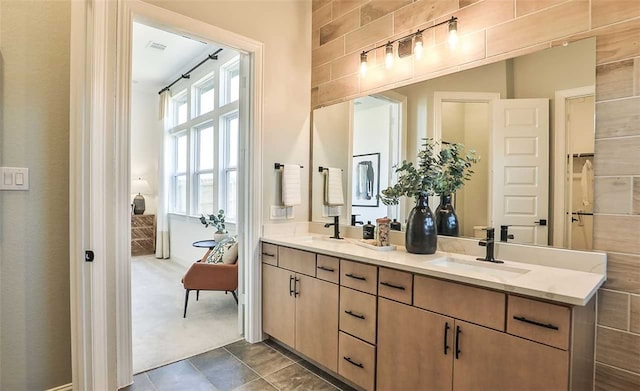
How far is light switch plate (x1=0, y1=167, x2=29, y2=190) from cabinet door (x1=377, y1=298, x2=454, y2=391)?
2094 mm

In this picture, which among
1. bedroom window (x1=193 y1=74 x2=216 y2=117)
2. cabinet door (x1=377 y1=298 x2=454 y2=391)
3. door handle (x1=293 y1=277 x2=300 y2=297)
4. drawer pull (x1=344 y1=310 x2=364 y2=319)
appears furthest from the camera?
bedroom window (x1=193 y1=74 x2=216 y2=117)

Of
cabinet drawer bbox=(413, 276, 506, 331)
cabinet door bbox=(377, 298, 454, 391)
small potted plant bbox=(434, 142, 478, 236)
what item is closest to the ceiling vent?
small potted plant bbox=(434, 142, 478, 236)

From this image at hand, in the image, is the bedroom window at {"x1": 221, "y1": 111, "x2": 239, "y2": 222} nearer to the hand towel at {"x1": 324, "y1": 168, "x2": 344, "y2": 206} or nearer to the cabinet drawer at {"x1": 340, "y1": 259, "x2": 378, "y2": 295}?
the hand towel at {"x1": 324, "y1": 168, "x2": 344, "y2": 206}

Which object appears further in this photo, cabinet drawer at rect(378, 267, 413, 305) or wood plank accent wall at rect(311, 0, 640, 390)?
cabinet drawer at rect(378, 267, 413, 305)

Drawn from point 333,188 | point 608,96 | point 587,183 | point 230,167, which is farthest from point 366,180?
point 230,167

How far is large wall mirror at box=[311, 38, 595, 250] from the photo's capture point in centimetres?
169

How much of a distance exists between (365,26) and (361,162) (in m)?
1.09

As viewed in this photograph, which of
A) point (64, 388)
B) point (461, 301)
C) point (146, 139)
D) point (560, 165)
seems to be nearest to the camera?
point (461, 301)

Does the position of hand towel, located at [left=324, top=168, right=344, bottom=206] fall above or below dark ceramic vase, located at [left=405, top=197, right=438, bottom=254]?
above

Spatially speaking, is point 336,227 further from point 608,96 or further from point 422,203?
point 608,96

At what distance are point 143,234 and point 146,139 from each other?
77.3 inches

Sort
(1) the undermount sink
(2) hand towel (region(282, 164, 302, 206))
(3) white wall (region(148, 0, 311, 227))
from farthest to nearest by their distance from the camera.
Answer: (2) hand towel (region(282, 164, 302, 206)) < (3) white wall (region(148, 0, 311, 227)) < (1) the undermount sink

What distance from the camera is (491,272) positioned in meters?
1.78

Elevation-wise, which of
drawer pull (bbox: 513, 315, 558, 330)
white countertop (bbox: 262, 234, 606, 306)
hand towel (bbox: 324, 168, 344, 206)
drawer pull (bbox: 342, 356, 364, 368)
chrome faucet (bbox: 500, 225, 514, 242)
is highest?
hand towel (bbox: 324, 168, 344, 206)
